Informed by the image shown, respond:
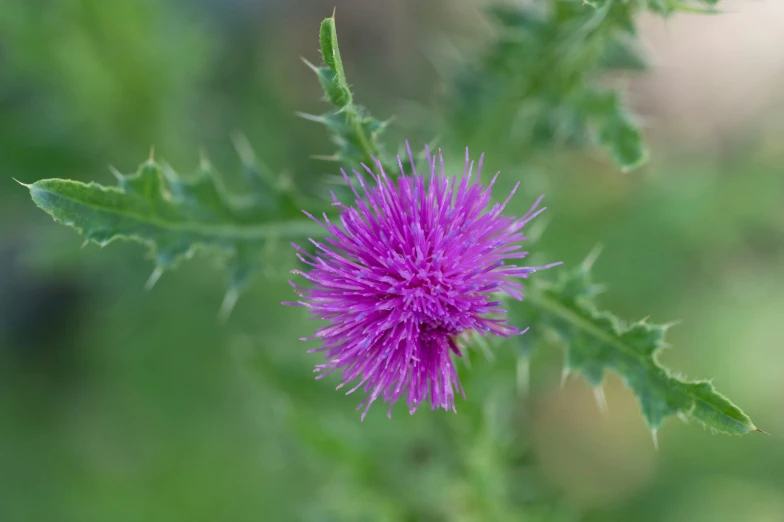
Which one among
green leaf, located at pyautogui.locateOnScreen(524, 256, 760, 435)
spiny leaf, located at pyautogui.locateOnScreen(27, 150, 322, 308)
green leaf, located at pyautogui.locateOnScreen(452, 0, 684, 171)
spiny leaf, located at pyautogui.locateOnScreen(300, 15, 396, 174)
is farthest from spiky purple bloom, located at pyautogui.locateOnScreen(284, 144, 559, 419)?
green leaf, located at pyautogui.locateOnScreen(452, 0, 684, 171)

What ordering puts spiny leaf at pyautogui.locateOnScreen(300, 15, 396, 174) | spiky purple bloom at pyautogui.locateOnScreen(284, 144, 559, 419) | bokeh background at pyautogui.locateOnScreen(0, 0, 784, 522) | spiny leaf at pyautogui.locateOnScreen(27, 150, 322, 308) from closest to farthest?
spiny leaf at pyautogui.locateOnScreen(300, 15, 396, 174) → spiky purple bloom at pyautogui.locateOnScreen(284, 144, 559, 419) → spiny leaf at pyautogui.locateOnScreen(27, 150, 322, 308) → bokeh background at pyautogui.locateOnScreen(0, 0, 784, 522)

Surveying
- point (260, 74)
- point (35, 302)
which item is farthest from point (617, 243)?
point (35, 302)

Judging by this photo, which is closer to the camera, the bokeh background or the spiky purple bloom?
the spiky purple bloom

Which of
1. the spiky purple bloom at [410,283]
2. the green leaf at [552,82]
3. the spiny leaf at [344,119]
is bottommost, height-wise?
the spiky purple bloom at [410,283]

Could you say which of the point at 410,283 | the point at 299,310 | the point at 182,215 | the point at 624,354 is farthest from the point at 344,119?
the point at 299,310

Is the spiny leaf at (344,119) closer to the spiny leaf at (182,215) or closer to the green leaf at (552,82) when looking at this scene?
the spiny leaf at (182,215)

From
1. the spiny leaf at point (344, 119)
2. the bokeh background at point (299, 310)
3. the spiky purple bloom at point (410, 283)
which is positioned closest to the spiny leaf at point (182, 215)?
the spiny leaf at point (344, 119)

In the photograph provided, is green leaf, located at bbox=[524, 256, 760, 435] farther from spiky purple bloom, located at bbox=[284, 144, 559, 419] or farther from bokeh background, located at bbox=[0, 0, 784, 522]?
bokeh background, located at bbox=[0, 0, 784, 522]
